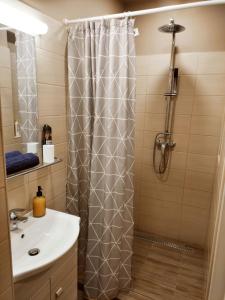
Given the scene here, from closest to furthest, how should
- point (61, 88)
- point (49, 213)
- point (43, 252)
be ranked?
point (43, 252)
point (49, 213)
point (61, 88)

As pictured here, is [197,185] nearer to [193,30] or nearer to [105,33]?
[193,30]

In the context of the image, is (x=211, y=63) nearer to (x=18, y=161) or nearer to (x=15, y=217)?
(x=18, y=161)

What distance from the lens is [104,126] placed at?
5.33ft

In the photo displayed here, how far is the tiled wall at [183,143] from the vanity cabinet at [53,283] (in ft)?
4.85

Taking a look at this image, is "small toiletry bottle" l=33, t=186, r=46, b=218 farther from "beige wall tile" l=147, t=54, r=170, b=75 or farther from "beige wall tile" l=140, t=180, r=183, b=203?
"beige wall tile" l=147, t=54, r=170, b=75

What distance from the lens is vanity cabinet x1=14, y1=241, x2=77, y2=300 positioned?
1.00 metres

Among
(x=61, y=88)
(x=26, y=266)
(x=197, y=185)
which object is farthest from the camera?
(x=197, y=185)

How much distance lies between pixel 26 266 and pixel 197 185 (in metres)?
1.96

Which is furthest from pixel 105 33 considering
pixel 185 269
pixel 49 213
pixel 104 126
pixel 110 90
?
pixel 185 269

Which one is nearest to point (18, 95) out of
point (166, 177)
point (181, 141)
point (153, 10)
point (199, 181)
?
point (153, 10)

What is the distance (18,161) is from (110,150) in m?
0.64

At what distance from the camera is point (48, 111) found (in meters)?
1.58

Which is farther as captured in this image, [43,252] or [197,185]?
[197,185]

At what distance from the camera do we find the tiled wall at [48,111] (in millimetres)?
1291
